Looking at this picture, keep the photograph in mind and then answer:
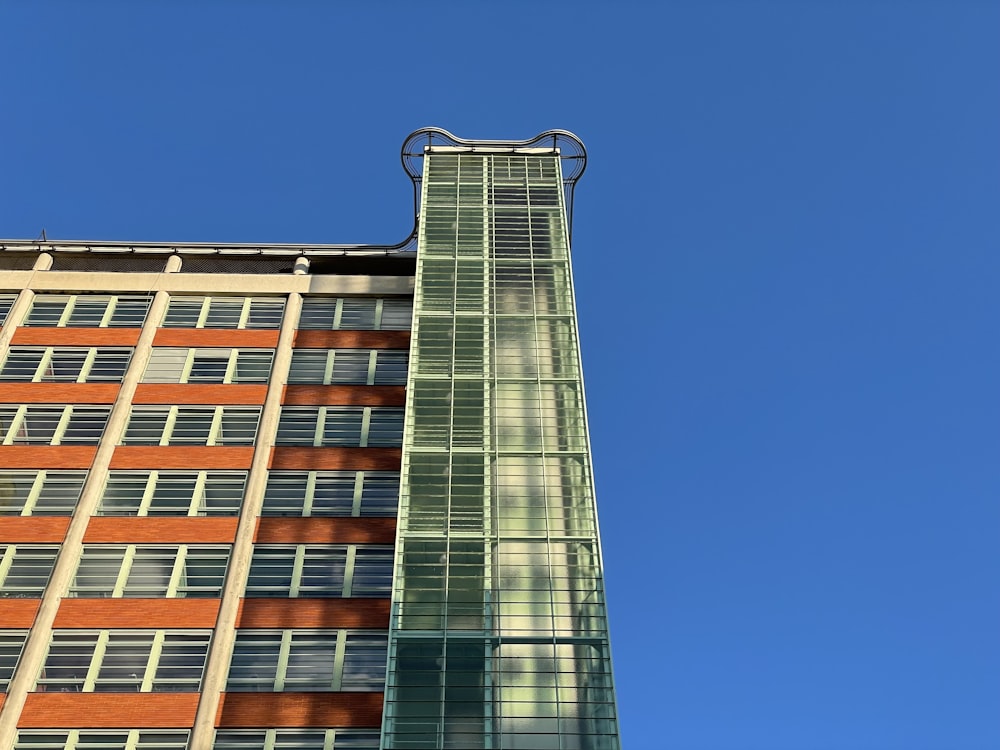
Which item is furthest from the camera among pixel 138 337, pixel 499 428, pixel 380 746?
pixel 138 337

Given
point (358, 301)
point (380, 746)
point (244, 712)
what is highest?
point (358, 301)

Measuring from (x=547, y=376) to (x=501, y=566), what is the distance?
1049 cm

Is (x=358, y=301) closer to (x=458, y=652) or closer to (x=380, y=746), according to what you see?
(x=458, y=652)

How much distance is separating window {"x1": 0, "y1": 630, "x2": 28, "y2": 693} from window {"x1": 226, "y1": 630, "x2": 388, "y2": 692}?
769cm

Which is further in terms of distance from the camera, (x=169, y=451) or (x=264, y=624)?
(x=169, y=451)

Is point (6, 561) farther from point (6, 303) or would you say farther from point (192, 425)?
point (6, 303)

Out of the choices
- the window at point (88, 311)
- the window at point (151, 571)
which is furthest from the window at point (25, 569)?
the window at point (88, 311)

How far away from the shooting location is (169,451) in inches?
1694

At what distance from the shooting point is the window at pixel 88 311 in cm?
4931

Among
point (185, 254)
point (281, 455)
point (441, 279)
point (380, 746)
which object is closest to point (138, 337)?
point (185, 254)

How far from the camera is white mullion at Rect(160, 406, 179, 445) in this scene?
4362cm

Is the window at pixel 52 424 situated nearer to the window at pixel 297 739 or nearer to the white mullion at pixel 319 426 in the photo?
the white mullion at pixel 319 426

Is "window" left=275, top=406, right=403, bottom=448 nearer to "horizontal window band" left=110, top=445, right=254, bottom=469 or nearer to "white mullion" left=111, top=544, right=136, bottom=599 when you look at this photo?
"horizontal window band" left=110, top=445, right=254, bottom=469

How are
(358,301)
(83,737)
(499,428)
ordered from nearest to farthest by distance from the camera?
(83,737), (499,428), (358,301)
